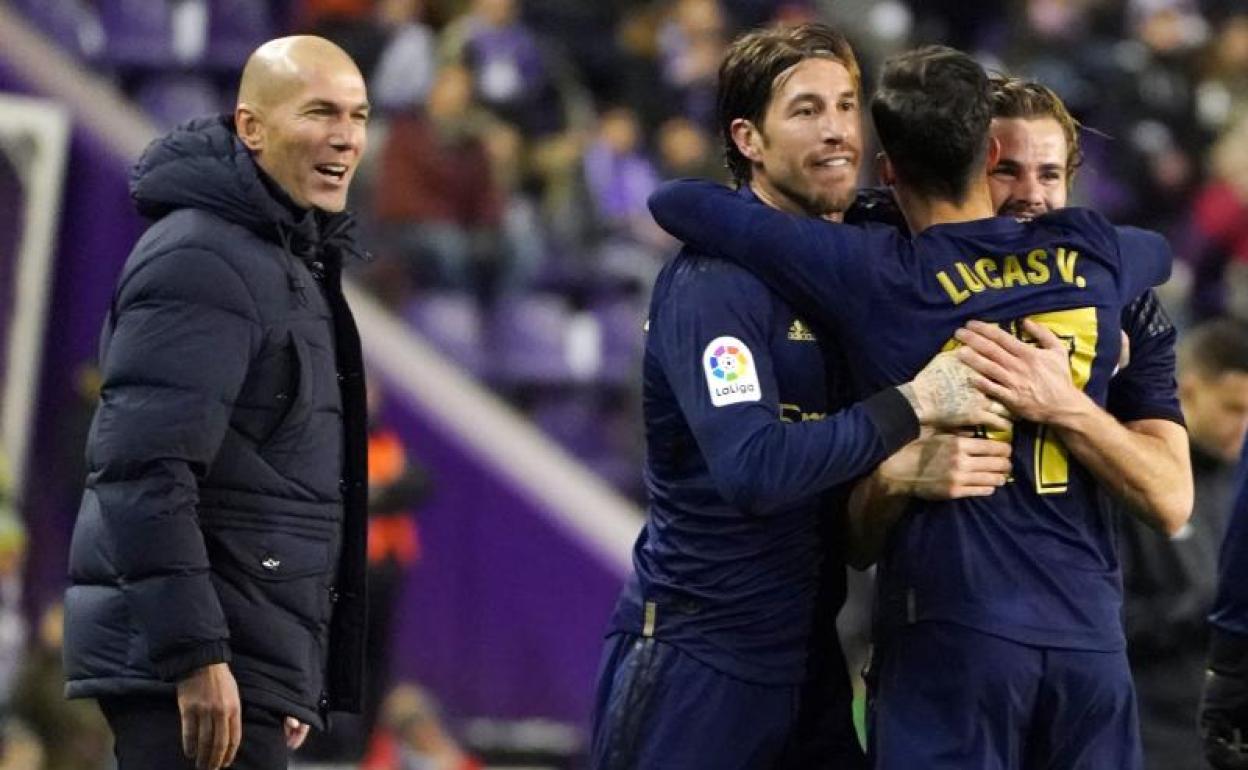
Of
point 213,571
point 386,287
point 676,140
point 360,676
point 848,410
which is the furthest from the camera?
point 676,140

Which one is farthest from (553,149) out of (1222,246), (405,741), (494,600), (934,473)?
(934,473)

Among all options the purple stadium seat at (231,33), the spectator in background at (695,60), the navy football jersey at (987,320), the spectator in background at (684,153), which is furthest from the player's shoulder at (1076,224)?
the spectator in background at (695,60)

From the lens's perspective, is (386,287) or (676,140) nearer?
(386,287)

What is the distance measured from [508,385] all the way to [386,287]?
75 cm

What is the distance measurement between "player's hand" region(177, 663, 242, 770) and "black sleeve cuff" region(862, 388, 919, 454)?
4.10 ft

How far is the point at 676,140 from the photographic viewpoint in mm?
11148

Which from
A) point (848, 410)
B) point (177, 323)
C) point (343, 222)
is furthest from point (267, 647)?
point (848, 410)

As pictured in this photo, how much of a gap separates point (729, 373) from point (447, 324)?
21.9 feet

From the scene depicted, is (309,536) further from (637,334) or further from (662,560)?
(637,334)

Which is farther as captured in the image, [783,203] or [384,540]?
[384,540]

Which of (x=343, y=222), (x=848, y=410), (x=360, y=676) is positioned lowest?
(x=360, y=676)

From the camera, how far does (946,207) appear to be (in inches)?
153

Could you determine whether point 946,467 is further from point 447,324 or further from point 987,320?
point 447,324

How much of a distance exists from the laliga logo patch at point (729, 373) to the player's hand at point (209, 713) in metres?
1.02
